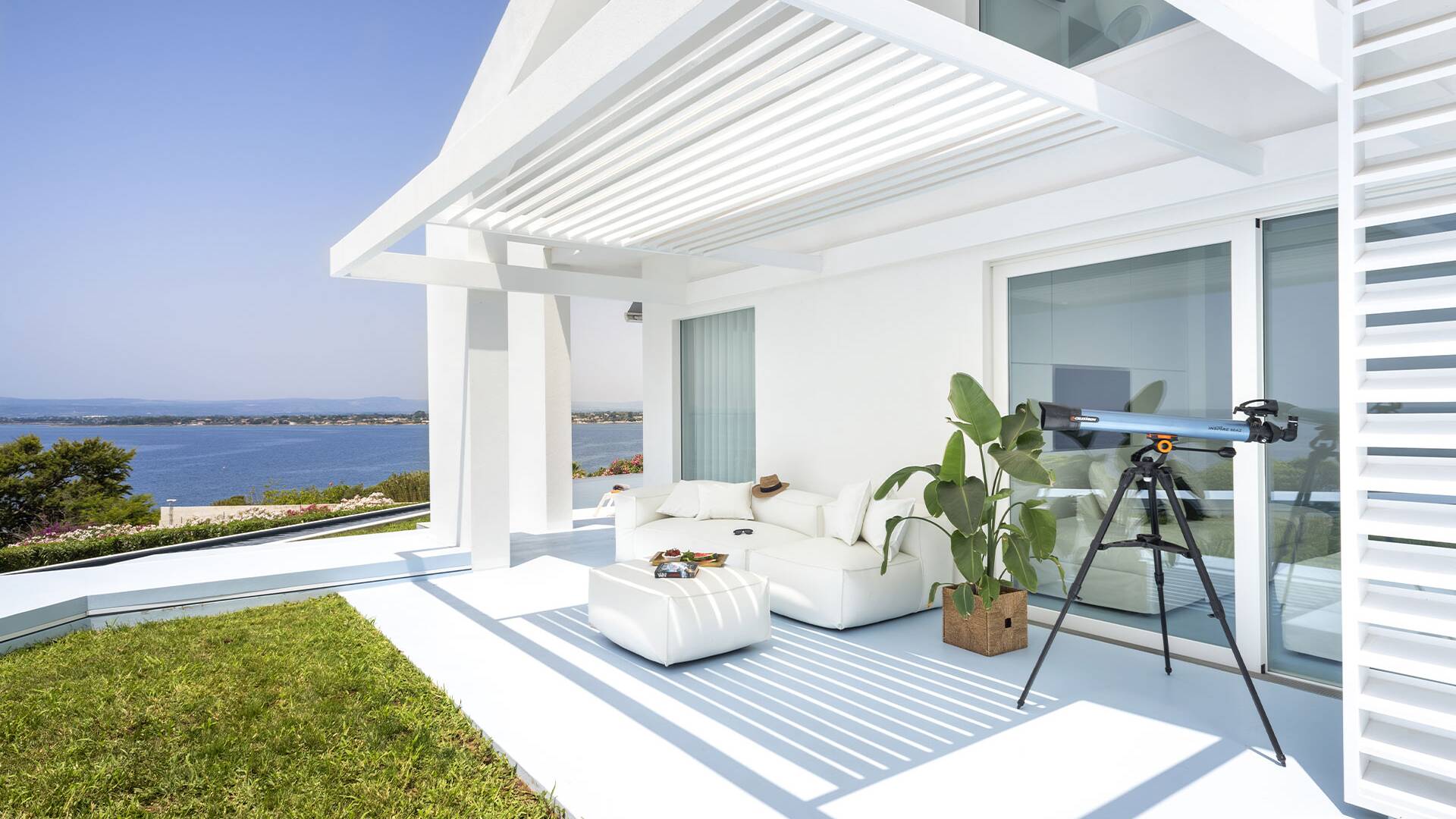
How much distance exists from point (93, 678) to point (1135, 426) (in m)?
5.42

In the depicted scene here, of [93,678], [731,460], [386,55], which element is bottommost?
[93,678]

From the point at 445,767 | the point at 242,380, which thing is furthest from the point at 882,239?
the point at 242,380

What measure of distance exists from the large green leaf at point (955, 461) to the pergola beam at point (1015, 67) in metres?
1.85

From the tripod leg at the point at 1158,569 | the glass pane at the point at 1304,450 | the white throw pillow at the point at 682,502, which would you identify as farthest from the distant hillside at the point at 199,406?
the glass pane at the point at 1304,450

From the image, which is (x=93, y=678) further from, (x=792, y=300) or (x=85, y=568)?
(x=792, y=300)

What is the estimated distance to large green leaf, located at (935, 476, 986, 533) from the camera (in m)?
4.21

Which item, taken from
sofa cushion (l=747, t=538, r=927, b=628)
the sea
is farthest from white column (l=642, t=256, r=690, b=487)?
the sea

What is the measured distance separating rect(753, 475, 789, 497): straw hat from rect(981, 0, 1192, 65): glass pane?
3.83 metres

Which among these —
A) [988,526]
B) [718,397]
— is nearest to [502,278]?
[718,397]

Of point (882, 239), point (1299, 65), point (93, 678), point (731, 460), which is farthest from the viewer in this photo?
point (731, 460)

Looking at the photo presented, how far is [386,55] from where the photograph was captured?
956 inches

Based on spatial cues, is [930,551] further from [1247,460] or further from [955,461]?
[1247,460]

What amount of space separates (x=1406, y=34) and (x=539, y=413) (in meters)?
7.86

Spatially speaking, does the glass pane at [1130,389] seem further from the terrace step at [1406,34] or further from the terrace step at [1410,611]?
the terrace step at [1406,34]
